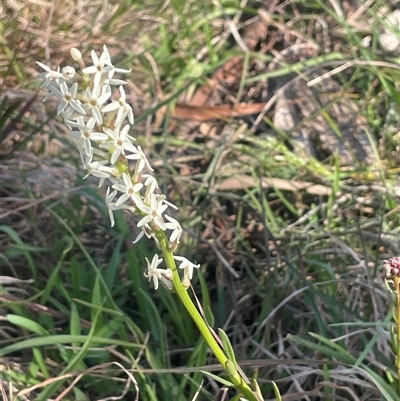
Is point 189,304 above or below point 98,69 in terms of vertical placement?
below

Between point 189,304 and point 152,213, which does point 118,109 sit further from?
point 189,304

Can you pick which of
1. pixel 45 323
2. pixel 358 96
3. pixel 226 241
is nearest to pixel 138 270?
pixel 45 323

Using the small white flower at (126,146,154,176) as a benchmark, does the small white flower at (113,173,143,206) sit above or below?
below

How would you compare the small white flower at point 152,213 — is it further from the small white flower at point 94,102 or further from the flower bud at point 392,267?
the flower bud at point 392,267

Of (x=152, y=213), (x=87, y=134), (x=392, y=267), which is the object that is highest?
(x=87, y=134)

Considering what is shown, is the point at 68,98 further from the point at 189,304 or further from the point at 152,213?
the point at 189,304

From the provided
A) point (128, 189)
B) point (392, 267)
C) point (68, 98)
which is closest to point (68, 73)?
point (68, 98)

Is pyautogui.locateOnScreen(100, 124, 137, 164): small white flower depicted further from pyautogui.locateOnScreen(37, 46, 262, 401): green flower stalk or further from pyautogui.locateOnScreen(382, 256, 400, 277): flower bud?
pyautogui.locateOnScreen(382, 256, 400, 277): flower bud

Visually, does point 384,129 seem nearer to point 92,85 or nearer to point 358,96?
point 358,96

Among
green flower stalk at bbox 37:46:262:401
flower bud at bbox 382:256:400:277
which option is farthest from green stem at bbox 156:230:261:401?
flower bud at bbox 382:256:400:277

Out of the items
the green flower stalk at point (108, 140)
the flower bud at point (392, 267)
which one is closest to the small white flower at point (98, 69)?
the green flower stalk at point (108, 140)

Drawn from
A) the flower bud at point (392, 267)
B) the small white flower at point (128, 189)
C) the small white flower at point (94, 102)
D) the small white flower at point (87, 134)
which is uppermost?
the small white flower at point (94, 102)
